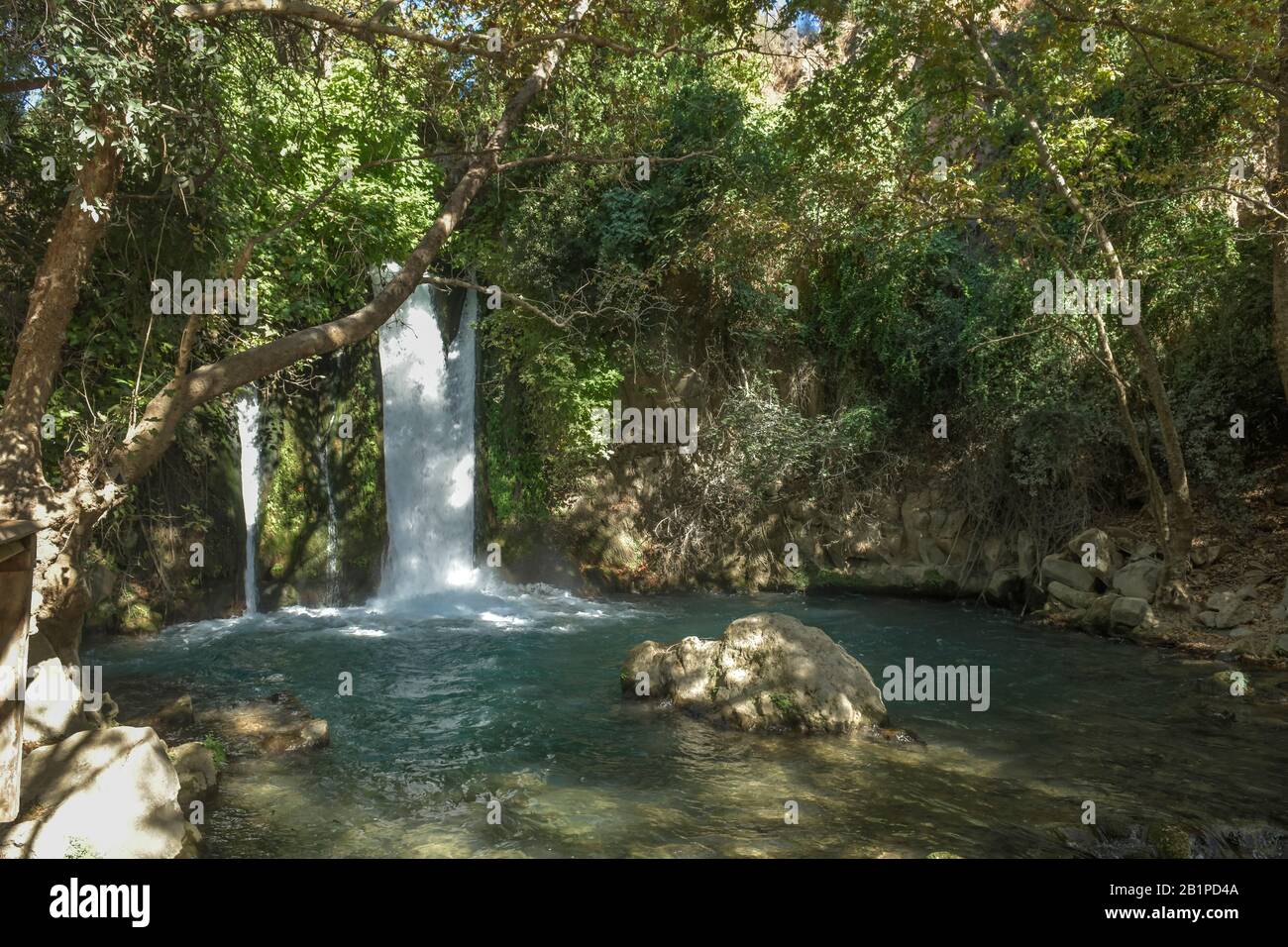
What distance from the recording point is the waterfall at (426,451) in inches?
629

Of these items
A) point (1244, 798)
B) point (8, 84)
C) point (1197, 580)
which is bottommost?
point (1244, 798)

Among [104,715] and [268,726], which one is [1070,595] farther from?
[104,715]

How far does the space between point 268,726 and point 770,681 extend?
4539 mm

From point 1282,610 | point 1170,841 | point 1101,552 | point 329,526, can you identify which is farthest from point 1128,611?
point 329,526

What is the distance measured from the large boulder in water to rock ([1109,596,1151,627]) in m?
5.06

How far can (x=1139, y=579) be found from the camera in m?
12.3

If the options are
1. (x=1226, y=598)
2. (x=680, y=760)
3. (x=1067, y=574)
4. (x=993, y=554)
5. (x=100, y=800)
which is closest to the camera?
(x=100, y=800)

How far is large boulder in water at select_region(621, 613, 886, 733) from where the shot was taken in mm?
8250
